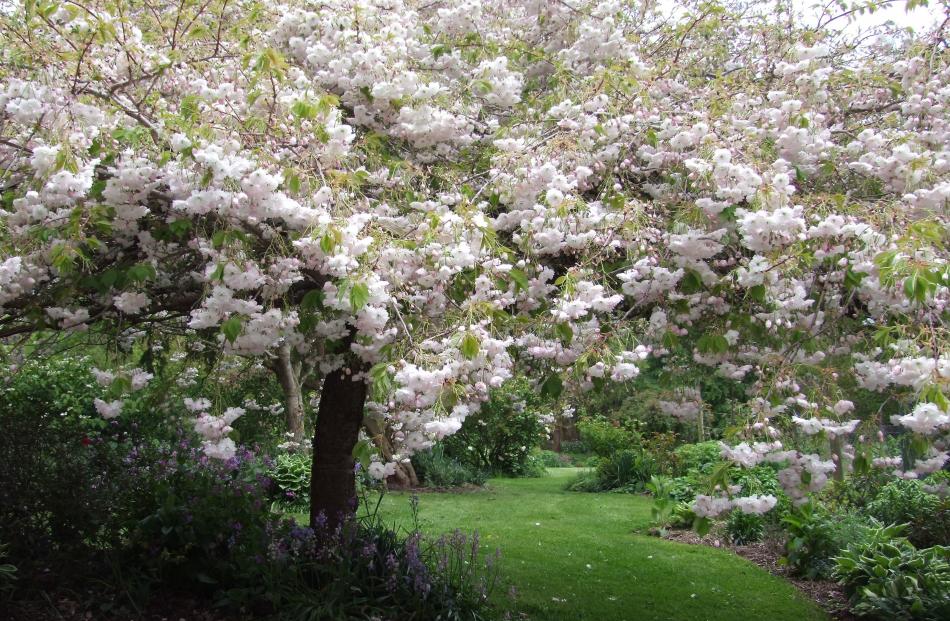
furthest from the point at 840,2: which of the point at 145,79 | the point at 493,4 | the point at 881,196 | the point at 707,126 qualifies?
the point at 145,79

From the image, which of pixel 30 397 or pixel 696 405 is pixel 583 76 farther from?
pixel 30 397

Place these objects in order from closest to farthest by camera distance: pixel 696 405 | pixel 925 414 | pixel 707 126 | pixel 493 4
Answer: pixel 925 414
pixel 707 126
pixel 696 405
pixel 493 4

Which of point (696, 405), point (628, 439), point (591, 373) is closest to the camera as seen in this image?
point (591, 373)

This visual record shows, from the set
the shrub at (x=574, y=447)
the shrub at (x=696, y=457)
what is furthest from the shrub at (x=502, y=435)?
the shrub at (x=574, y=447)

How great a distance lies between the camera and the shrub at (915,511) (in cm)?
648

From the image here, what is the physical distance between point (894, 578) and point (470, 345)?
4.82 meters

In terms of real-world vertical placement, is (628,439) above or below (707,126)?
below

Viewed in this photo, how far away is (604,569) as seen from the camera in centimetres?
683

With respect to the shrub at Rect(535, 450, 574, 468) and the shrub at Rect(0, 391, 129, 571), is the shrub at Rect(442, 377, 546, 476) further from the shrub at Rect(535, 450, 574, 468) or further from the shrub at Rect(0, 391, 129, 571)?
the shrub at Rect(0, 391, 129, 571)

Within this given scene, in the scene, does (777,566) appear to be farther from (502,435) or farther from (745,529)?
(502,435)

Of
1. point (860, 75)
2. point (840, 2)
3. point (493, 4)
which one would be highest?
point (493, 4)

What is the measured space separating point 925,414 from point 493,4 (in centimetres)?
440

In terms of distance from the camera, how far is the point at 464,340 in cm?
263

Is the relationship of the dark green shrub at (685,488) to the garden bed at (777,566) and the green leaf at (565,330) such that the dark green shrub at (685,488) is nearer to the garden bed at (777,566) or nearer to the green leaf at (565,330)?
the garden bed at (777,566)
